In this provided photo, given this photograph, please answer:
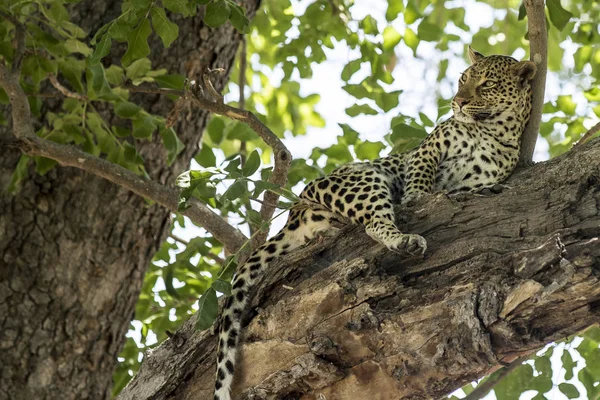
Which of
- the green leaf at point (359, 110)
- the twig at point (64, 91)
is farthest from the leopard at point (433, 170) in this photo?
the twig at point (64, 91)

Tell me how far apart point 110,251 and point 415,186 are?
2.51 metres

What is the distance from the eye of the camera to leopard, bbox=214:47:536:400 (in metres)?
5.33

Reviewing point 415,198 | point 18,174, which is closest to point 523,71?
Result: point 415,198

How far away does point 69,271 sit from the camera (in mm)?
6887

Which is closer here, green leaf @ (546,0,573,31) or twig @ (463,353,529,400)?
green leaf @ (546,0,573,31)

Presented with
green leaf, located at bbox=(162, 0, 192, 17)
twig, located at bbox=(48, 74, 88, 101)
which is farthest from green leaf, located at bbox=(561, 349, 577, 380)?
twig, located at bbox=(48, 74, 88, 101)

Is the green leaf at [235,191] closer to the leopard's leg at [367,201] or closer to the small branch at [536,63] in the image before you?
the leopard's leg at [367,201]

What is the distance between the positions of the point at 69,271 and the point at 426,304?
359cm

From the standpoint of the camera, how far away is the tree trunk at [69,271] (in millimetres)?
6605

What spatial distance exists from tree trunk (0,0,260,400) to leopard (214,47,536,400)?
68.6 inches

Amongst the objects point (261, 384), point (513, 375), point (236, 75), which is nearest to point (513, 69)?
point (513, 375)

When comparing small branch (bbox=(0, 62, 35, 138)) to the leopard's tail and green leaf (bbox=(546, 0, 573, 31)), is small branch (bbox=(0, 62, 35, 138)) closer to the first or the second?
the leopard's tail

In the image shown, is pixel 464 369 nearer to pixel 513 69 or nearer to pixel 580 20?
pixel 513 69

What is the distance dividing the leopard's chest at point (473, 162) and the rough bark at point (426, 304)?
96cm
